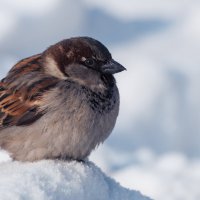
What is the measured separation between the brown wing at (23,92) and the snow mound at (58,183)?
0.53 metres

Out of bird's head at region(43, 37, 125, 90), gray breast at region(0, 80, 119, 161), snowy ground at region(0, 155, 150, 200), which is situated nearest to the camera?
snowy ground at region(0, 155, 150, 200)

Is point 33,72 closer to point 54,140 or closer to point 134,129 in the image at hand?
point 54,140

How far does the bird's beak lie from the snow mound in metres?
0.56

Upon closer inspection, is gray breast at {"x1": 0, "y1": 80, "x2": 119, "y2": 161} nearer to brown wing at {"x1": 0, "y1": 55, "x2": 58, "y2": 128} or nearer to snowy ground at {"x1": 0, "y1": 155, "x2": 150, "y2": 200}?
brown wing at {"x1": 0, "y1": 55, "x2": 58, "y2": 128}

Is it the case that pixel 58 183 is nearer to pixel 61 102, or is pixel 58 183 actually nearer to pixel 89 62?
pixel 61 102

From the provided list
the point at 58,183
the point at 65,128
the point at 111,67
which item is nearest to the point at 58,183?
the point at 58,183

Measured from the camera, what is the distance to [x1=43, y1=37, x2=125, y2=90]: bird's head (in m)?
2.72

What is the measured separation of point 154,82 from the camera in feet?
22.0

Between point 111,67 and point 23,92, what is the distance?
1.05ft

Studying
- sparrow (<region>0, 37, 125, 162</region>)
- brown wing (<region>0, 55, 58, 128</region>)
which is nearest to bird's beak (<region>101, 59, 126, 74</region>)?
sparrow (<region>0, 37, 125, 162</region>)

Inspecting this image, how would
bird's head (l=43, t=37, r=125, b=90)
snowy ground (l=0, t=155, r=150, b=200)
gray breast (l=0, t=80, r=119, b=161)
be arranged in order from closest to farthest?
snowy ground (l=0, t=155, r=150, b=200)
gray breast (l=0, t=80, r=119, b=161)
bird's head (l=43, t=37, r=125, b=90)

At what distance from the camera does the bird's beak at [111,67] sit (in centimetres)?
273

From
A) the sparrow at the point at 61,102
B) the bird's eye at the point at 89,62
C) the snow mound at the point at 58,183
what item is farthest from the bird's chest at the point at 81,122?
the snow mound at the point at 58,183

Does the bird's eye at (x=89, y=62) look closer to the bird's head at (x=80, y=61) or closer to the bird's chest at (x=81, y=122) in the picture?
the bird's head at (x=80, y=61)
